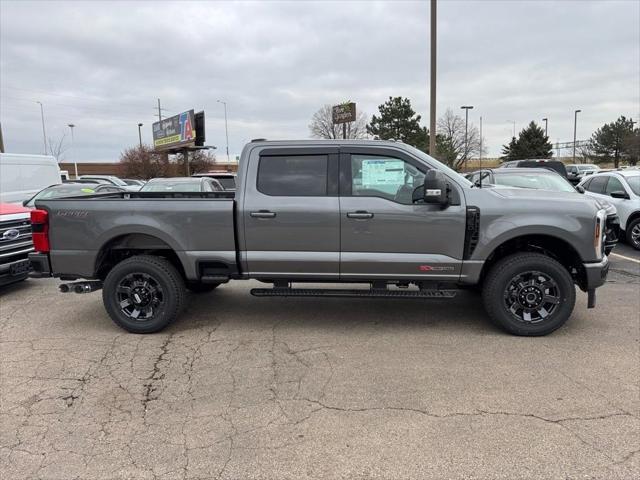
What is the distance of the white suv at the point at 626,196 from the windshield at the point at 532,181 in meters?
1.85

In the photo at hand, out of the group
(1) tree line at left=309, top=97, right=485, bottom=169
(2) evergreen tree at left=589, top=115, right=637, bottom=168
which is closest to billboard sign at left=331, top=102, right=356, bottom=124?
(1) tree line at left=309, top=97, right=485, bottom=169

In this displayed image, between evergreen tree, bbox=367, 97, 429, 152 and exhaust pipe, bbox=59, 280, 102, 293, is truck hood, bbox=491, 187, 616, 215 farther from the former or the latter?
evergreen tree, bbox=367, 97, 429, 152

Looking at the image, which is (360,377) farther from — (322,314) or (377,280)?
(322,314)

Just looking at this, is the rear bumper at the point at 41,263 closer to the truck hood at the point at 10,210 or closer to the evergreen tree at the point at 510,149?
the truck hood at the point at 10,210

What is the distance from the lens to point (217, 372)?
13.4 ft

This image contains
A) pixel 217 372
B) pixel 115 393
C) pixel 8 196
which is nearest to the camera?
pixel 115 393

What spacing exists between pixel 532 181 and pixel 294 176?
6.11 meters

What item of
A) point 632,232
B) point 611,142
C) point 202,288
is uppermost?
point 611,142

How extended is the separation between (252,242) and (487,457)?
2987 millimetres

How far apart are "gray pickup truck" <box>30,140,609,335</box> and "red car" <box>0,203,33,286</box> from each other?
1.81 meters

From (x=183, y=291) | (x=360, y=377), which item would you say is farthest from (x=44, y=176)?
(x=360, y=377)

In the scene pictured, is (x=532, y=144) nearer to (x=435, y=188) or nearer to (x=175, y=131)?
(x=175, y=131)

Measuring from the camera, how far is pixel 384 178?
15.9 feet

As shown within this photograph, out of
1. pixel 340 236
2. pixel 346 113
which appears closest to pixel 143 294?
pixel 340 236
